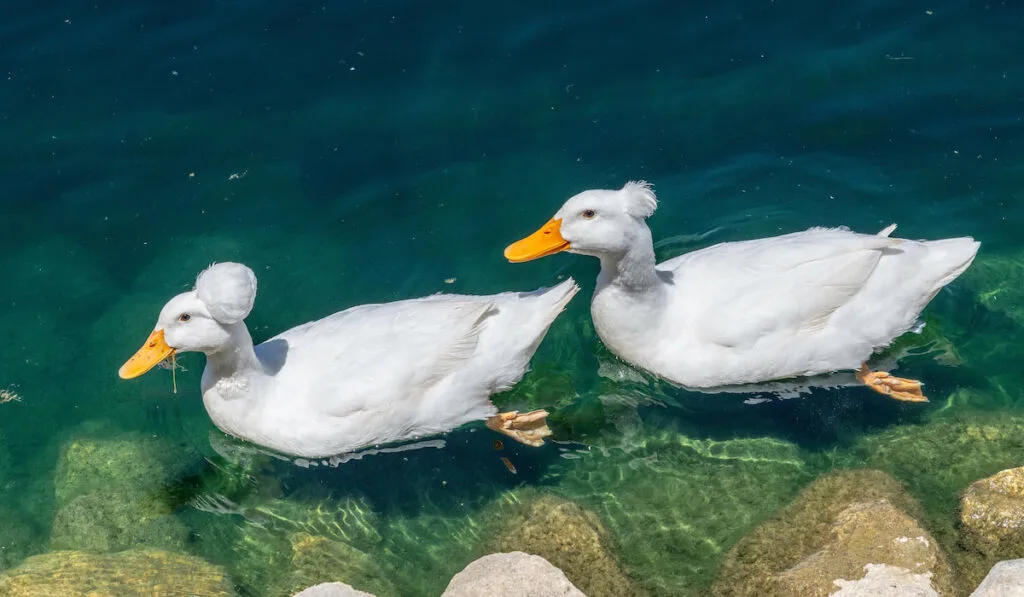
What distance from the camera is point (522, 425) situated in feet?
23.1

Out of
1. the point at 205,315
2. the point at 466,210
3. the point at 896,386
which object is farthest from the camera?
the point at 466,210

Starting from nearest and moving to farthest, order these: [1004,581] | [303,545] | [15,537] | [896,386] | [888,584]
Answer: [1004,581] < [888,584] < [303,545] < [15,537] < [896,386]

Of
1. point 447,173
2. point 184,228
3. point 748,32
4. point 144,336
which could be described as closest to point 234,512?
point 144,336

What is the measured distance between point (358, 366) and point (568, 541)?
5.32 feet

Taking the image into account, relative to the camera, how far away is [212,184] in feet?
→ 28.1

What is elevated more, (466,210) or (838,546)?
→ (466,210)

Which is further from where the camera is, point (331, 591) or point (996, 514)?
point (996, 514)

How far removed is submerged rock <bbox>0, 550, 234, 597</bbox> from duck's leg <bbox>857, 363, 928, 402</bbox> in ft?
13.9

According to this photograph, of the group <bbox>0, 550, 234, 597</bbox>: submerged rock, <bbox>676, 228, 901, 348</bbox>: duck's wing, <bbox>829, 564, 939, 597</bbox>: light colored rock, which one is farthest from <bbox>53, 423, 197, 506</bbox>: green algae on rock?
<bbox>829, 564, 939, 597</bbox>: light colored rock

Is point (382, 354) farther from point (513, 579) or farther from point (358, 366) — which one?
point (513, 579)

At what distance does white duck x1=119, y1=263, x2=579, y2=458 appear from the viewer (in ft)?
21.2

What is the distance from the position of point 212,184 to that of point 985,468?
588 cm

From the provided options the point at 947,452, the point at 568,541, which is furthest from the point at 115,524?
the point at 947,452

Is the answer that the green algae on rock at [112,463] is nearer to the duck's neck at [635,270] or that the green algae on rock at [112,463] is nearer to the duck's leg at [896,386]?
the duck's neck at [635,270]
